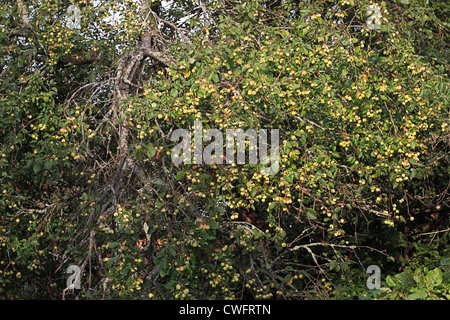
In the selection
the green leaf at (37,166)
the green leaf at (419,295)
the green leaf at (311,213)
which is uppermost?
the green leaf at (37,166)

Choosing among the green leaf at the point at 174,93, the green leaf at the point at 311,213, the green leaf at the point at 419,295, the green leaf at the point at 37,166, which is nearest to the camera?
the green leaf at the point at 419,295

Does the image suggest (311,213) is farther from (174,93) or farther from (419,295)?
(419,295)

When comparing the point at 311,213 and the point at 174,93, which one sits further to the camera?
the point at 311,213

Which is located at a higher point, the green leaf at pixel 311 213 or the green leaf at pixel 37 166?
the green leaf at pixel 37 166

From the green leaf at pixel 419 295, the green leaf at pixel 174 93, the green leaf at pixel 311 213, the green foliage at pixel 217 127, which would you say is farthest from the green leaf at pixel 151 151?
the green leaf at pixel 419 295

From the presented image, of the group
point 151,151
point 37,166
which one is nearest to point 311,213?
point 151,151

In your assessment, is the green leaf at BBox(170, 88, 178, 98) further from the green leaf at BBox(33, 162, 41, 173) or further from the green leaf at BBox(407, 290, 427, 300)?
the green leaf at BBox(407, 290, 427, 300)

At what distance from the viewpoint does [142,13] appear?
539 cm

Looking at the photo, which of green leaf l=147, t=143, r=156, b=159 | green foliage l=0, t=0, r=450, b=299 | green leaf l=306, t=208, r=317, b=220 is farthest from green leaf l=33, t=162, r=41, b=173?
green leaf l=306, t=208, r=317, b=220

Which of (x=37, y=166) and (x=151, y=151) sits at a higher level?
(x=151, y=151)

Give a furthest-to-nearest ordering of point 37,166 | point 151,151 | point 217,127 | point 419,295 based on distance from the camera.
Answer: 1. point 37,166
2. point 217,127
3. point 151,151
4. point 419,295

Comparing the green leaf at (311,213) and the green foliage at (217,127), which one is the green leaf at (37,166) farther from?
the green leaf at (311,213)
